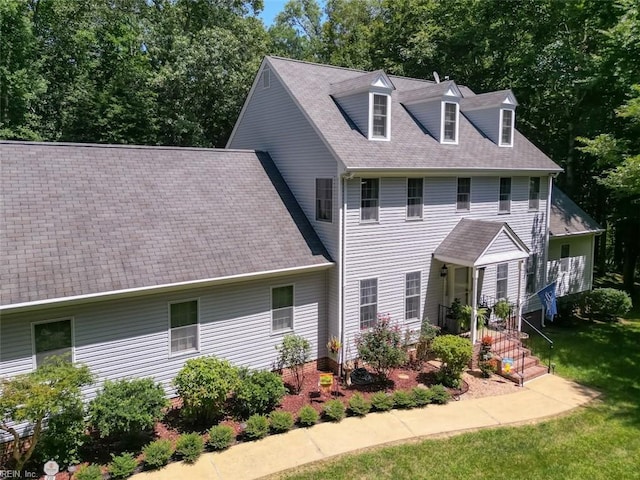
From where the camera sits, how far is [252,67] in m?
28.9

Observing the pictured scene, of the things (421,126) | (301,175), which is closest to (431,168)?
(421,126)

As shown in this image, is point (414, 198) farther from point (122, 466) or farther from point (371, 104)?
point (122, 466)

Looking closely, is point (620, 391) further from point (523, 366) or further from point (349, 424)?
point (349, 424)

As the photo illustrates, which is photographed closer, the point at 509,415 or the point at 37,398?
the point at 37,398

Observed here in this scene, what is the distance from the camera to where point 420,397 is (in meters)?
12.8

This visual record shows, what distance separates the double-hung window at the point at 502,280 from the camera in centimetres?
1819

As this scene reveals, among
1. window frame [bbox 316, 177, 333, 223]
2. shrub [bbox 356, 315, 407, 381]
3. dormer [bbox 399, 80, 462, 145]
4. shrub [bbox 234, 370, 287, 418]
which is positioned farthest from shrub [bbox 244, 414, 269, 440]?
dormer [bbox 399, 80, 462, 145]

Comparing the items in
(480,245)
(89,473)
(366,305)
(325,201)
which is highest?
(325,201)

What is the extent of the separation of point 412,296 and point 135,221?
30.0ft

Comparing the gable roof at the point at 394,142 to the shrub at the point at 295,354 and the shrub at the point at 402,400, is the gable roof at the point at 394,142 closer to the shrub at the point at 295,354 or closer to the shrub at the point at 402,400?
the shrub at the point at 295,354

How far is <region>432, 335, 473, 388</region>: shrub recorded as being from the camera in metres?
13.5

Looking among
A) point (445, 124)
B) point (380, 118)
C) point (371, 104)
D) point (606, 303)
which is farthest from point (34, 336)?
point (606, 303)

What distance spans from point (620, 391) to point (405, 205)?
28.5 ft

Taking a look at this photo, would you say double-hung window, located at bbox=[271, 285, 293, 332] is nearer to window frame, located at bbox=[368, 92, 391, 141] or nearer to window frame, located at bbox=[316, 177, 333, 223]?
window frame, located at bbox=[316, 177, 333, 223]
